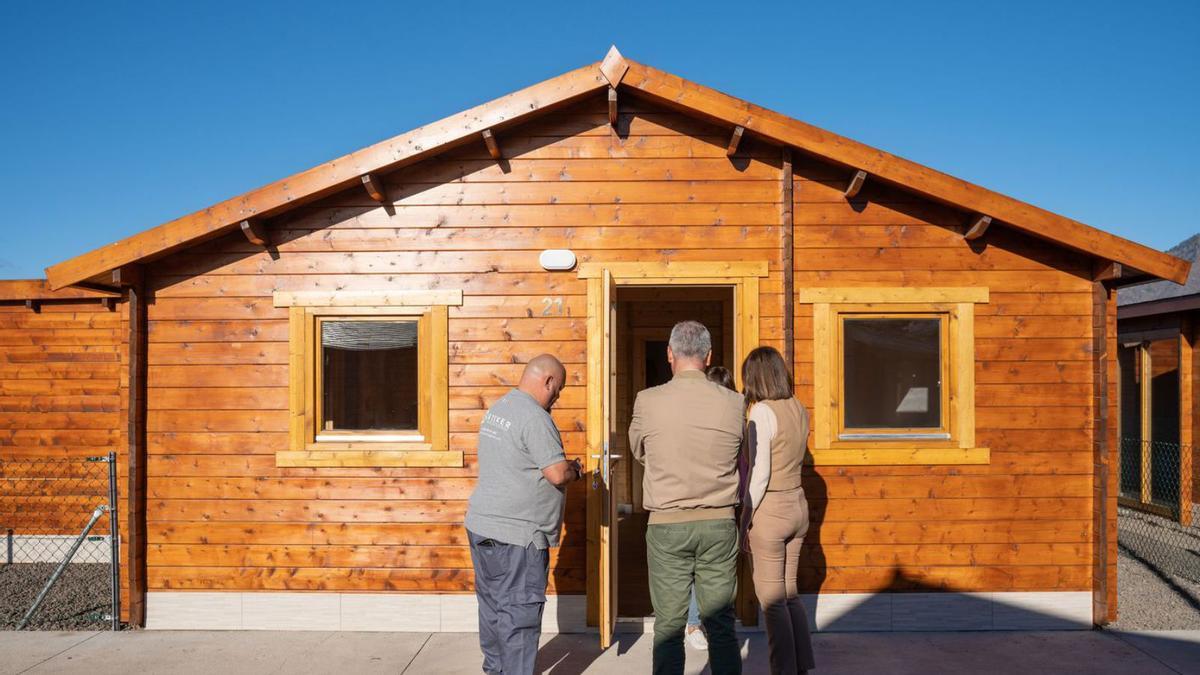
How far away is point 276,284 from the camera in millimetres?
5484

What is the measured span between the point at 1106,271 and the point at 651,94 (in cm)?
323

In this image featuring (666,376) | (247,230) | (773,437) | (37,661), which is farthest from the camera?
(666,376)

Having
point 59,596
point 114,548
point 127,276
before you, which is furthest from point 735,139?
point 59,596

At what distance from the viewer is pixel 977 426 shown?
5410 mm

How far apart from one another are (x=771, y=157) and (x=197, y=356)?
421 cm

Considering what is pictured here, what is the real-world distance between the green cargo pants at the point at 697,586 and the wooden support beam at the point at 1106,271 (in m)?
3.40

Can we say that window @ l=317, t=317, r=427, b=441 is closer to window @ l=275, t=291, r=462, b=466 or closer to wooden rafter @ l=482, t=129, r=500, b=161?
window @ l=275, t=291, r=462, b=466

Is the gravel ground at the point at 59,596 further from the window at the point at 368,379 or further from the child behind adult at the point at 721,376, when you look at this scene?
the child behind adult at the point at 721,376

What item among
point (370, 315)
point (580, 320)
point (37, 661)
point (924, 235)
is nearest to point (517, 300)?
point (580, 320)

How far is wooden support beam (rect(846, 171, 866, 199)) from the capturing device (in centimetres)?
519

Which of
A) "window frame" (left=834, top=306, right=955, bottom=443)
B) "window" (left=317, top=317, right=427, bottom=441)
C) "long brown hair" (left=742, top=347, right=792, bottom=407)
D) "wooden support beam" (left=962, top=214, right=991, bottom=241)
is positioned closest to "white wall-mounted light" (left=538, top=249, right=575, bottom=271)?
"window" (left=317, top=317, right=427, bottom=441)

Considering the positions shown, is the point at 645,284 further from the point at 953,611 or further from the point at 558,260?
the point at 953,611

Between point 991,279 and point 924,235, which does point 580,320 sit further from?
point 991,279

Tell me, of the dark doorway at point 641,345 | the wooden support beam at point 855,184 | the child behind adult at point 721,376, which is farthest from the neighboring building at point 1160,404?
the child behind adult at point 721,376
